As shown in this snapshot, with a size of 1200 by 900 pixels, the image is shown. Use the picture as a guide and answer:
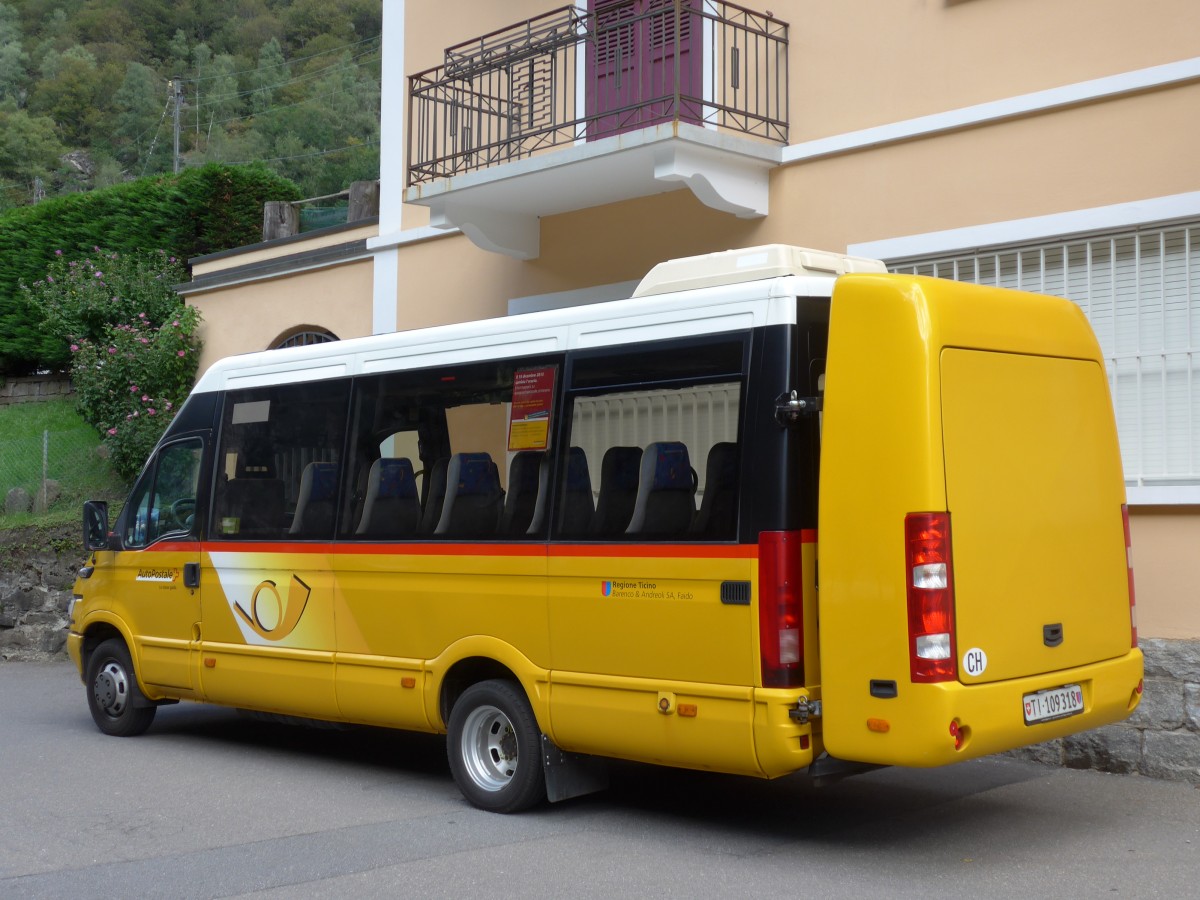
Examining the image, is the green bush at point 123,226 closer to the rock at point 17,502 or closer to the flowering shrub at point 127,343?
the flowering shrub at point 127,343

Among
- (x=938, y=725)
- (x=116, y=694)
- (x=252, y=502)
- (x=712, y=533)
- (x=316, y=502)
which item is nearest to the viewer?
(x=938, y=725)

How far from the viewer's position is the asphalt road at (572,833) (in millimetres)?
5965

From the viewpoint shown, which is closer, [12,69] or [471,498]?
[471,498]

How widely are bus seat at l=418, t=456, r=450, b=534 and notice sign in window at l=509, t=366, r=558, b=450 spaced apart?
0.54 meters

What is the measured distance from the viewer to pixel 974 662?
5.86m

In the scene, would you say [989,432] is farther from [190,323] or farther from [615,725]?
[190,323]

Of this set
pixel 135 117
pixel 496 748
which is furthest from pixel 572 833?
pixel 135 117

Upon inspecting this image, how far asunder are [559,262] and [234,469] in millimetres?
4733

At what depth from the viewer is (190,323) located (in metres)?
18.0

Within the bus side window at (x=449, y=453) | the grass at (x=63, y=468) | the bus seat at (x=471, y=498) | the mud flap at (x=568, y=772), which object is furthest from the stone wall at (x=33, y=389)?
the mud flap at (x=568, y=772)

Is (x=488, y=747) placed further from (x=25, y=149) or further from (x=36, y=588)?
(x=25, y=149)

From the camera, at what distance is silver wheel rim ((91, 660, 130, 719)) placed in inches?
397

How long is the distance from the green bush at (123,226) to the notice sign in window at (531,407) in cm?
1669

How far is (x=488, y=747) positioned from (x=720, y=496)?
2125mm
